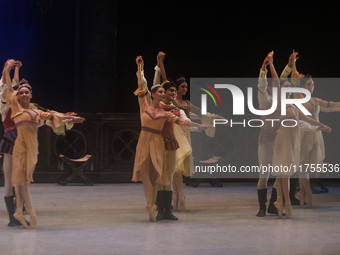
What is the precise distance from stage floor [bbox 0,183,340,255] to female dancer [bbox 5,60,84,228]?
0.26 m

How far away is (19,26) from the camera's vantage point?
31.8ft

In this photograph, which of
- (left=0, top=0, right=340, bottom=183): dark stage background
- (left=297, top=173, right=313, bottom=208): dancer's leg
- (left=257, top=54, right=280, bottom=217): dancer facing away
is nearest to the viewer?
(left=257, top=54, right=280, bottom=217): dancer facing away

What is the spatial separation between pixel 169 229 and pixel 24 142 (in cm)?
146

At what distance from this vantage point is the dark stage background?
9.75 m

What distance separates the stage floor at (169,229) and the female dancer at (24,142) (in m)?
0.26

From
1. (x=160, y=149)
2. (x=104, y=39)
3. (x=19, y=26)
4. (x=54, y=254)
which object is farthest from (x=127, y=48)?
(x=54, y=254)

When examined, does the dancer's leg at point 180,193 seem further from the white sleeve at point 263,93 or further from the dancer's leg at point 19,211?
the dancer's leg at point 19,211

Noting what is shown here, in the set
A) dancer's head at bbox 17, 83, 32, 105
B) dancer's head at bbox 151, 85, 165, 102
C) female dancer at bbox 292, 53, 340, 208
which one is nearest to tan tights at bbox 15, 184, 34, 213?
dancer's head at bbox 17, 83, 32, 105

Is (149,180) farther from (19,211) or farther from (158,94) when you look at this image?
(19,211)

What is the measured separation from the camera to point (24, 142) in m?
4.64

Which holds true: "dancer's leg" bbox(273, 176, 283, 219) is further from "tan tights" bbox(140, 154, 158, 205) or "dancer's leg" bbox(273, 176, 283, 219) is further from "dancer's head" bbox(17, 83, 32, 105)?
"dancer's head" bbox(17, 83, 32, 105)

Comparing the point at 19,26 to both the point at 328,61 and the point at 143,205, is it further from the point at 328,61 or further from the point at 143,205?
the point at 328,61

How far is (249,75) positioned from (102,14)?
2.99m

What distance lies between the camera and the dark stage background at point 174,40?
9.75 meters
